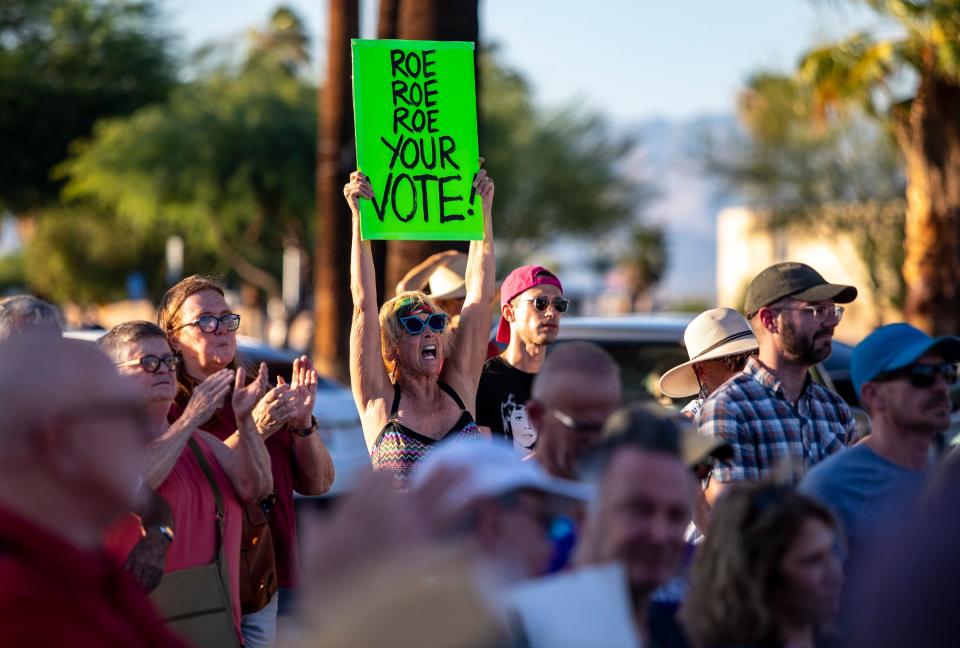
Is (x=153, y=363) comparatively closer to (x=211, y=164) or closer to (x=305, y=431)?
(x=305, y=431)

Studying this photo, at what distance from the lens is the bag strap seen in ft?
15.2

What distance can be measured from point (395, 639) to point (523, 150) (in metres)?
39.4

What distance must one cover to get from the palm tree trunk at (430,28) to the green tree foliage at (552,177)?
95.1 ft

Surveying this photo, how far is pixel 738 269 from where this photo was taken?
70875 mm

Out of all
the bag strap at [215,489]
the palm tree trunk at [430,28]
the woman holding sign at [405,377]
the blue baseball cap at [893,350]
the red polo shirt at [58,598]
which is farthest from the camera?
the palm tree trunk at [430,28]

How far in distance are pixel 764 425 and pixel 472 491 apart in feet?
9.46

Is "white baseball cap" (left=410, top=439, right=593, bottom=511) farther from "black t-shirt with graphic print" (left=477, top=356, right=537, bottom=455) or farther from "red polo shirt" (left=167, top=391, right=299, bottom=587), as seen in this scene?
"black t-shirt with graphic print" (left=477, top=356, right=537, bottom=455)

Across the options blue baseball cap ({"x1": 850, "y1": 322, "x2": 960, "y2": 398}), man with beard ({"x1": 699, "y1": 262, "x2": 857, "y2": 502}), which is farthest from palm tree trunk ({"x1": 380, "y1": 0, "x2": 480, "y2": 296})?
blue baseball cap ({"x1": 850, "y1": 322, "x2": 960, "y2": 398})

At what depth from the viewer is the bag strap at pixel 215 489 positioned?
463 cm

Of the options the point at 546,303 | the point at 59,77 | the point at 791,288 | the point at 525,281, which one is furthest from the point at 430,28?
the point at 59,77

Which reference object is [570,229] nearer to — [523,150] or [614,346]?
[523,150]

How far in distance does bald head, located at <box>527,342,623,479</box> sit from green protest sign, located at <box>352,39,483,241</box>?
8.61 ft

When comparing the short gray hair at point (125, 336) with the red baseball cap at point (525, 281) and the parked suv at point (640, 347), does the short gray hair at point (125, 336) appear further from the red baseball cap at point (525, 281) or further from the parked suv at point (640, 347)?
the parked suv at point (640, 347)

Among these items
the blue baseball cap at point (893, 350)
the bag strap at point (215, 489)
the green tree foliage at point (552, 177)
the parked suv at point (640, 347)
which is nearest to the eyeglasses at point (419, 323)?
the bag strap at point (215, 489)
